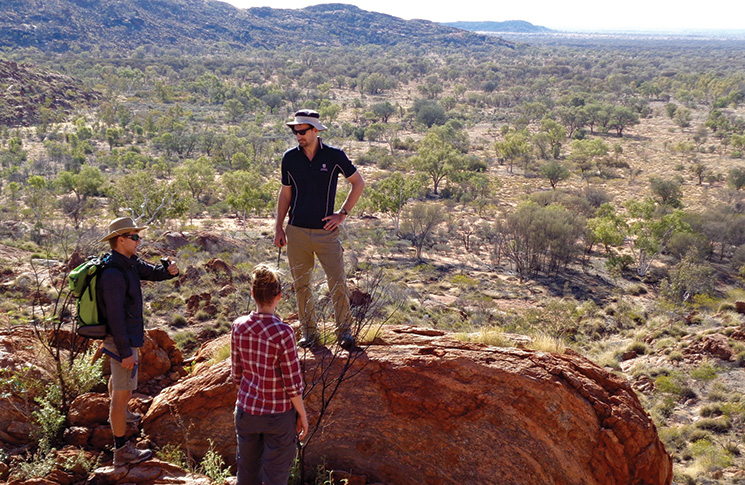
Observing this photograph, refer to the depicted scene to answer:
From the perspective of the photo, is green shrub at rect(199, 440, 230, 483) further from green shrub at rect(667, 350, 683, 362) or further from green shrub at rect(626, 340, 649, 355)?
green shrub at rect(626, 340, 649, 355)

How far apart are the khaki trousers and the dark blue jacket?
1.19m

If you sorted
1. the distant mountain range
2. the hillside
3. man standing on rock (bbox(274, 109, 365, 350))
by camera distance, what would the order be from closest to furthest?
man standing on rock (bbox(274, 109, 365, 350)) → the hillside → the distant mountain range

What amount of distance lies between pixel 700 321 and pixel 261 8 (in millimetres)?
209532

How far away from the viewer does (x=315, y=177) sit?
13.6 ft

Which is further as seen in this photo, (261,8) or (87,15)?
(261,8)

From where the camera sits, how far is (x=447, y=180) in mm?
38906

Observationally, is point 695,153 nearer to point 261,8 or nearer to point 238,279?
point 238,279

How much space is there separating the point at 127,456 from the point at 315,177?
248 centimetres

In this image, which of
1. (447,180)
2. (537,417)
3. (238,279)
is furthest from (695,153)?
(537,417)

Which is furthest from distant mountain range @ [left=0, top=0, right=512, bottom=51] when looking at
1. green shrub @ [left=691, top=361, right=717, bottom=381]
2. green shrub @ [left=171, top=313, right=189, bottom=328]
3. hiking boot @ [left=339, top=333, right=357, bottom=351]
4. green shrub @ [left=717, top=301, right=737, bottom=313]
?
hiking boot @ [left=339, top=333, right=357, bottom=351]

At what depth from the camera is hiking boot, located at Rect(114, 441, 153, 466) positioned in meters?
3.54

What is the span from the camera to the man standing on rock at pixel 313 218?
4.12m

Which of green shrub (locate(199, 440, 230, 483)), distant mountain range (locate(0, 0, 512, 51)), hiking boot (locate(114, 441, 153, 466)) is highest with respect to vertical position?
distant mountain range (locate(0, 0, 512, 51))

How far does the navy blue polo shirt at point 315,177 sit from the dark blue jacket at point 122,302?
133 cm
